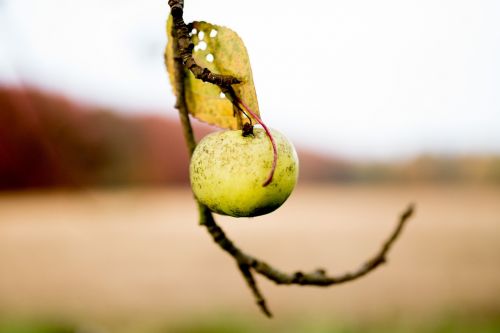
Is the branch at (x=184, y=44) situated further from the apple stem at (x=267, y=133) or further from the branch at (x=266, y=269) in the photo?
the branch at (x=266, y=269)

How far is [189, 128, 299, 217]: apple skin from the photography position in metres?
0.88

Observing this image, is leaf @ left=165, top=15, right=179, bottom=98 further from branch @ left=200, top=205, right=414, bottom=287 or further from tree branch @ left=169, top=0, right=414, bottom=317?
branch @ left=200, top=205, right=414, bottom=287

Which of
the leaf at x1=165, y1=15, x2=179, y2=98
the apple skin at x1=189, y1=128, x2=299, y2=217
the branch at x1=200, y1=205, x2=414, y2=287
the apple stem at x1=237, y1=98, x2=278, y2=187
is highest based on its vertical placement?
the leaf at x1=165, y1=15, x2=179, y2=98

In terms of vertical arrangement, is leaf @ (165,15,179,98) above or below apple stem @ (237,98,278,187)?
above

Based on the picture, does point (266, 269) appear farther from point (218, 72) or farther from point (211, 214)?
point (218, 72)

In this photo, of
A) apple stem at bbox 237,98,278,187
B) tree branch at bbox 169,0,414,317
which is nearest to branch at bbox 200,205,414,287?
tree branch at bbox 169,0,414,317

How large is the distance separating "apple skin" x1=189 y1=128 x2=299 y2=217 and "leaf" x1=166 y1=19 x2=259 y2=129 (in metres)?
0.06

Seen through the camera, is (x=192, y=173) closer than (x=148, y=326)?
Yes

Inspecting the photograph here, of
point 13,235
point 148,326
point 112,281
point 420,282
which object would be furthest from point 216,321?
point 13,235

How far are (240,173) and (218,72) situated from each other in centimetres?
19

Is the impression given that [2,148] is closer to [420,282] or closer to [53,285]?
[53,285]

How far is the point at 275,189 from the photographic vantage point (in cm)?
90

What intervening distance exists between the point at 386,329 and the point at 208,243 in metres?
7.10

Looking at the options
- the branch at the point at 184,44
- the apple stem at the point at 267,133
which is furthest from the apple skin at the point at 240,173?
the branch at the point at 184,44
